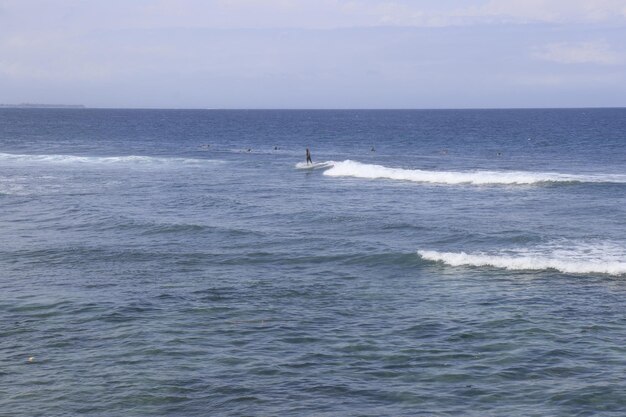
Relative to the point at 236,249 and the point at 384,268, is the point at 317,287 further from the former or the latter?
the point at 236,249

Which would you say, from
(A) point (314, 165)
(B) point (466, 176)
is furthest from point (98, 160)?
(B) point (466, 176)

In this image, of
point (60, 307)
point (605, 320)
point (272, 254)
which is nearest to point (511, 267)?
point (605, 320)

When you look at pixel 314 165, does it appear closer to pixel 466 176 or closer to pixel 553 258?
pixel 466 176

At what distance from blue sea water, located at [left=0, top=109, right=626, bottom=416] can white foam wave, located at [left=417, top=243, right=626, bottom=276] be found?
0.10 meters

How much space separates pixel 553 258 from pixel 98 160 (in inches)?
2170

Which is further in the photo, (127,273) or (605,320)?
(127,273)

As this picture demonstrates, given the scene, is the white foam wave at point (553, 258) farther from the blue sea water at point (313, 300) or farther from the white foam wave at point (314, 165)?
the white foam wave at point (314, 165)

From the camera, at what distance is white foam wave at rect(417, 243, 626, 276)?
27.8 m

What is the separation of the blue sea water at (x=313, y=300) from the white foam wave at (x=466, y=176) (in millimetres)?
2317

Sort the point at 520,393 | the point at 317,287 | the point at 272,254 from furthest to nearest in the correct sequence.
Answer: the point at 272,254 < the point at 317,287 < the point at 520,393

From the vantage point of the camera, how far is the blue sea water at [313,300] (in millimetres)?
17438

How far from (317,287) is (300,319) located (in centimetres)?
367

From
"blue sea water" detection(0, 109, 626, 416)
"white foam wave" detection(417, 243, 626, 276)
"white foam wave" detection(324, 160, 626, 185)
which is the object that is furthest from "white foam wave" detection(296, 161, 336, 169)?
"white foam wave" detection(417, 243, 626, 276)

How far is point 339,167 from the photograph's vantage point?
216 ft
